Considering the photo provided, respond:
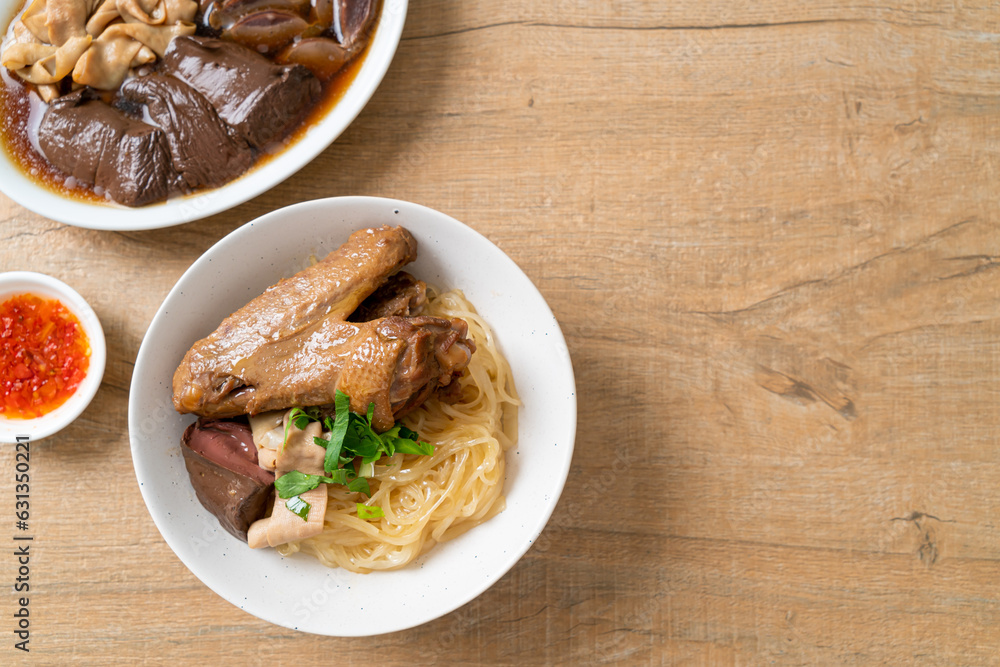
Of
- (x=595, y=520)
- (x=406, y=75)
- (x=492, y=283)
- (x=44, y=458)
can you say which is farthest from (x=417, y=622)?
(x=406, y=75)

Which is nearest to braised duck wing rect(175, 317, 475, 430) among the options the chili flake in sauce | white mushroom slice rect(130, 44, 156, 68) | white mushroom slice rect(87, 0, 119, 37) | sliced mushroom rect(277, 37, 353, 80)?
the chili flake in sauce

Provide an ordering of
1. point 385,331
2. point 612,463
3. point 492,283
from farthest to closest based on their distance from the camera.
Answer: point 612,463, point 492,283, point 385,331

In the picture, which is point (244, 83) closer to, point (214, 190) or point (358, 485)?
point (214, 190)

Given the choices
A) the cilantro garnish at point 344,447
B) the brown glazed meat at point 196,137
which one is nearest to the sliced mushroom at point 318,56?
the brown glazed meat at point 196,137

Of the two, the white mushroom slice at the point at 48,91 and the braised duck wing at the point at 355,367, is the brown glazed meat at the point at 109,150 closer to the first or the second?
the white mushroom slice at the point at 48,91

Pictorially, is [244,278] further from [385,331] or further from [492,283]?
[492,283]

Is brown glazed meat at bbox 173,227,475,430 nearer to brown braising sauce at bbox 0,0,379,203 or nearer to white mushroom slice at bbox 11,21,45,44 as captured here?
brown braising sauce at bbox 0,0,379,203

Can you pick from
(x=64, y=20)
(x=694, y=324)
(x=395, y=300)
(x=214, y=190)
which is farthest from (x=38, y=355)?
(x=694, y=324)

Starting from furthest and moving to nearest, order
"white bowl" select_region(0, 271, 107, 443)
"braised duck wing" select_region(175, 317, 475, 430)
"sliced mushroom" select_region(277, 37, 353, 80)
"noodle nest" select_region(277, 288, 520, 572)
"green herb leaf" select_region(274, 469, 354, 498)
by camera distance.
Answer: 1. "sliced mushroom" select_region(277, 37, 353, 80)
2. "white bowl" select_region(0, 271, 107, 443)
3. "noodle nest" select_region(277, 288, 520, 572)
4. "green herb leaf" select_region(274, 469, 354, 498)
5. "braised duck wing" select_region(175, 317, 475, 430)
